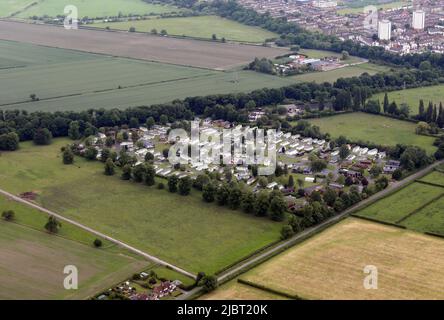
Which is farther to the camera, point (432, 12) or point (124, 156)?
point (432, 12)

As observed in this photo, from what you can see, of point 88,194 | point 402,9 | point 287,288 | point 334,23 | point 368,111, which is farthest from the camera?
point 402,9

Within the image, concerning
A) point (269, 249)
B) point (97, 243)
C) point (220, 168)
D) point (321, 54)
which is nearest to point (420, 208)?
point (269, 249)

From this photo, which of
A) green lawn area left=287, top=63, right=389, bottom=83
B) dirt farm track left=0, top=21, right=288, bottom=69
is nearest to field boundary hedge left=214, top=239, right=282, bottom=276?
green lawn area left=287, top=63, right=389, bottom=83

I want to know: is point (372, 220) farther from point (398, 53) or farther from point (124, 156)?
point (398, 53)

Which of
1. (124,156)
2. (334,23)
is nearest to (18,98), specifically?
(124,156)

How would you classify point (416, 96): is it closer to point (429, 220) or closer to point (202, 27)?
point (429, 220)

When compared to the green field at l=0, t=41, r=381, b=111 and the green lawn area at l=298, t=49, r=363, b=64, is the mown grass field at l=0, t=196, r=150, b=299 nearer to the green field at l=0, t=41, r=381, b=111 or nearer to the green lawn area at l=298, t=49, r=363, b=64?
the green field at l=0, t=41, r=381, b=111

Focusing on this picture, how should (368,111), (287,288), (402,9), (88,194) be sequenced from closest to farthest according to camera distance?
1. (287,288)
2. (88,194)
3. (368,111)
4. (402,9)
